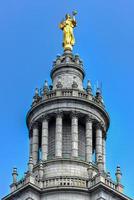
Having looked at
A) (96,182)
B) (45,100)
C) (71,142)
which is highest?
(45,100)

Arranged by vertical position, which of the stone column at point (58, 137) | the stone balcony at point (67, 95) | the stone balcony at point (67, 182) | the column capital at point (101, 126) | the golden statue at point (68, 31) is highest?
the golden statue at point (68, 31)

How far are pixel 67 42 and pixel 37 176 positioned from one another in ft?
60.6

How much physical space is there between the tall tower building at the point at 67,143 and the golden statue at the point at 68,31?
7.14 feet

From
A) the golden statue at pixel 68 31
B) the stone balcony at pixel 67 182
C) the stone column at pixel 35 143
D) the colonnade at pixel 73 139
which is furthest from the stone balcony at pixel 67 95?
the stone balcony at pixel 67 182

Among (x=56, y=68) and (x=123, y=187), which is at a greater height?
(x=56, y=68)

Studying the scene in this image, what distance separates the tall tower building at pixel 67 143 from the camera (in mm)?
66000

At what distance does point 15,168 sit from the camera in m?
70.0

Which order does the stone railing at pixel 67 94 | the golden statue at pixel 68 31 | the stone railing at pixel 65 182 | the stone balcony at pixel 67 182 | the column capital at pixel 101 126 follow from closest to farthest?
the stone balcony at pixel 67 182, the stone railing at pixel 65 182, the column capital at pixel 101 126, the stone railing at pixel 67 94, the golden statue at pixel 68 31

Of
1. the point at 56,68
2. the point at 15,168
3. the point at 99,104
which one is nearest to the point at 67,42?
the point at 56,68

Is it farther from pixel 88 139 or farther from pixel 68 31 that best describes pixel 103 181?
pixel 68 31

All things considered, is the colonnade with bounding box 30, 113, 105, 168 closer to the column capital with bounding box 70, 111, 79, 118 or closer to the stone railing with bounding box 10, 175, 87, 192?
the column capital with bounding box 70, 111, 79, 118

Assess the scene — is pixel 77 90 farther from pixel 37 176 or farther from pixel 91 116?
pixel 37 176

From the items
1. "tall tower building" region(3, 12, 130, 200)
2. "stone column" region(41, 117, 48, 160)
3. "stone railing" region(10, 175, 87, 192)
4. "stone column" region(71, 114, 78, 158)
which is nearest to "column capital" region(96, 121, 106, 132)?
"tall tower building" region(3, 12, 130, 200)

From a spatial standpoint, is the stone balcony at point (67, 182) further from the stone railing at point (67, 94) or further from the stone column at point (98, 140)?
the stone railing at point (67, 94)
